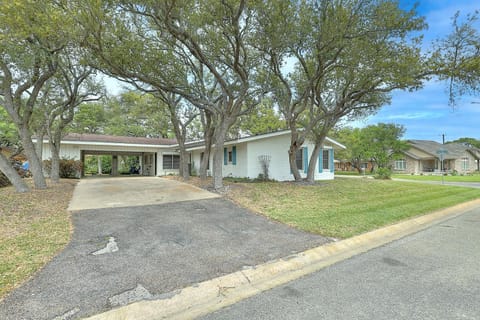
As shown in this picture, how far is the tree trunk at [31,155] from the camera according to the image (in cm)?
920

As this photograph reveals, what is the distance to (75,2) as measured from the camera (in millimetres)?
6125

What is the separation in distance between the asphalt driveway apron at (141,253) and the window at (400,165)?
35757 mm

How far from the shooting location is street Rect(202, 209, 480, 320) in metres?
2.62

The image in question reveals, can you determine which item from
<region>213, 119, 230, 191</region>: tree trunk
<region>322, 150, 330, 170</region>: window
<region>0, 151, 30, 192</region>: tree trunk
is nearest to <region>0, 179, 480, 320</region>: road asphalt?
<region>213, 119, 230, 191</region>: tree trunk

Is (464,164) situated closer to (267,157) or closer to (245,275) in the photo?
(267,157)

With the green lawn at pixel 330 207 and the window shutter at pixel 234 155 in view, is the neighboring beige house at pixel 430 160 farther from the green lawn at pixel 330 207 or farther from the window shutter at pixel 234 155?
the window shutter at pixel 234 155

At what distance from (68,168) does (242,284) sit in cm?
1722

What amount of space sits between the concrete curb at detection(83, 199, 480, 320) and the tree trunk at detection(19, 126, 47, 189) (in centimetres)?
967

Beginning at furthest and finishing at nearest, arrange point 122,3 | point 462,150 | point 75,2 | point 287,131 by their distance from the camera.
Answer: point 462,150
point 287,131
point 122,3
point 75,2

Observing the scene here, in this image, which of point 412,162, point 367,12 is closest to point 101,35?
point 367,12

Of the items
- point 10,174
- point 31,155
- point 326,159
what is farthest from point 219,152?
point 326,159

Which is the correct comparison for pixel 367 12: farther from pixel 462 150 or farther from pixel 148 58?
pixel 462 150

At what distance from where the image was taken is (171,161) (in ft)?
68.6

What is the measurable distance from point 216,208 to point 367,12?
830cm
